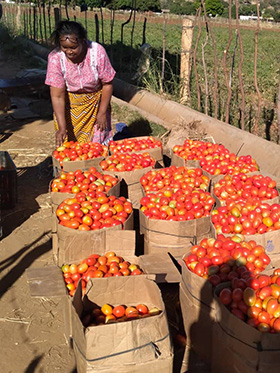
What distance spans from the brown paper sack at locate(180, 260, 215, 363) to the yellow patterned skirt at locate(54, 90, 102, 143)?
311cm

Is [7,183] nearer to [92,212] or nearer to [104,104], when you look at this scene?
[104,104]

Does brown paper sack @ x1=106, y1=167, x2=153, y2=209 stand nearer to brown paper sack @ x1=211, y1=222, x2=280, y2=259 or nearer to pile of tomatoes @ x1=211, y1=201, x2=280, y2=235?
pile of tomatoes @ x1=211, y1=201, x2=280, y2=235

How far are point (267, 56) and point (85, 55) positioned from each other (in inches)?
655

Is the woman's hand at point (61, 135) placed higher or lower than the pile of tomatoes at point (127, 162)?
higher

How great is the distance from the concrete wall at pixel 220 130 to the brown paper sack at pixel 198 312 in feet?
10.5

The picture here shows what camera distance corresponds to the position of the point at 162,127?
7961 mm

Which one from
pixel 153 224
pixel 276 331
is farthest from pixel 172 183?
pixel 276 331

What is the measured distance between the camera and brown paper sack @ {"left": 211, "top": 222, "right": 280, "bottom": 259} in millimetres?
3404

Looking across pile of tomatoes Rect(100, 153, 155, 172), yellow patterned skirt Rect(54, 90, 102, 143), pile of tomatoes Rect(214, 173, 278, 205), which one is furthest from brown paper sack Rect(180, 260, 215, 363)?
yellow patterned skirt Rect(54, 90, 102, 143)

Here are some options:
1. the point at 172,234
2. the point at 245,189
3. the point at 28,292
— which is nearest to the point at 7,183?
the point at 28,292

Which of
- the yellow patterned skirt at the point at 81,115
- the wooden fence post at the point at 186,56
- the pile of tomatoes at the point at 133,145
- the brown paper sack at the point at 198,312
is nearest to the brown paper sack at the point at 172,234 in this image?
the brown paper sack at the point at 198,312

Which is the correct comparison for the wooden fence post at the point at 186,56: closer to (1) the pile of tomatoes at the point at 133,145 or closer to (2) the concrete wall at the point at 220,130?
(2) the concrete wall at the point at 220,130

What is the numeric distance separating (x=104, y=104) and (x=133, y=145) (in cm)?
62

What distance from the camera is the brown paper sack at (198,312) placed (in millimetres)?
2924
